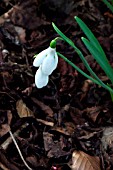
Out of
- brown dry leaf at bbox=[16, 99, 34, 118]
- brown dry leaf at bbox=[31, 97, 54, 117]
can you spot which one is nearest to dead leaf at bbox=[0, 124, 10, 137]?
brown dry leaf at bbox=[16, 99, 34, 118]

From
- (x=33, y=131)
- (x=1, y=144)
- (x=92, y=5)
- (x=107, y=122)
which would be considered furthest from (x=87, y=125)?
(x=92, y=5)

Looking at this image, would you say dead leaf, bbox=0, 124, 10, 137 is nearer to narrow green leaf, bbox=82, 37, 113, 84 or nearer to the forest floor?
the forest floor

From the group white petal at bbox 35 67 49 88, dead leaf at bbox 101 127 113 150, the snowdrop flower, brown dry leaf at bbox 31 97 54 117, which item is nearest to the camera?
the snowdrop flower

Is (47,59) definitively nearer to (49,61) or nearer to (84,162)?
(49,61)

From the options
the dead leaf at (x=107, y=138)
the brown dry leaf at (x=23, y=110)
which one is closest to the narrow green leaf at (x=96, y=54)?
the dead leaf at (x=107, y=138)

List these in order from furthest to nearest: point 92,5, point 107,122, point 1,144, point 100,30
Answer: point 92,5, point 100,30, point 107,122, point 1,144

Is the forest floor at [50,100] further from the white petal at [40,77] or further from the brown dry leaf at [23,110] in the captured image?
the white petal at [40,77]

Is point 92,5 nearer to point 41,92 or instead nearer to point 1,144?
point 41,92
